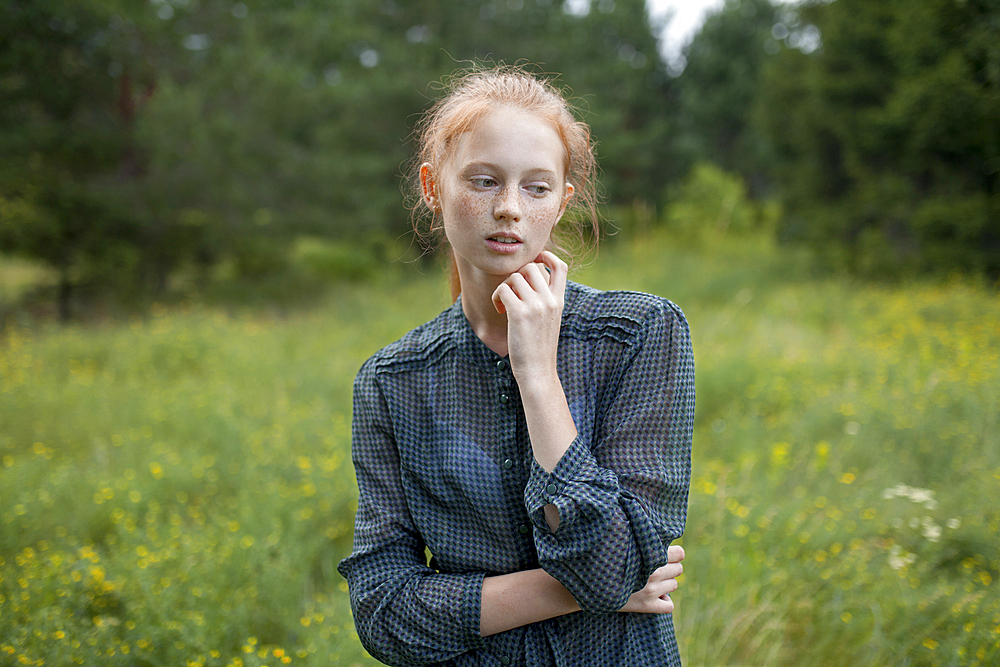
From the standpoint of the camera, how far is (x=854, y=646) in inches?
80.3

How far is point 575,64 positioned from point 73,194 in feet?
33.9

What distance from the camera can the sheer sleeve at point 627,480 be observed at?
3.11 ft

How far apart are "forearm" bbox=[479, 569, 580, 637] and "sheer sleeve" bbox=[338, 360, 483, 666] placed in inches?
0.8

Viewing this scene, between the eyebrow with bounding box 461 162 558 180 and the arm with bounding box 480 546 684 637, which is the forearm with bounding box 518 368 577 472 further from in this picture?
the eyebrow with bounding box 461 162 558 180

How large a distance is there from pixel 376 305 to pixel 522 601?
964 cm

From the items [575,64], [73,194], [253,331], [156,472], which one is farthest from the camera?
[575,64]

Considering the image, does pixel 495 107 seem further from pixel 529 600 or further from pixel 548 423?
pixel 529 600

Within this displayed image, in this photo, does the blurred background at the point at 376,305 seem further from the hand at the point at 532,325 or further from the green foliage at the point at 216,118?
the hand at the point at 532,325

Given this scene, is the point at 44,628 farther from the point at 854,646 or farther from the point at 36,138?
the point at 36,138

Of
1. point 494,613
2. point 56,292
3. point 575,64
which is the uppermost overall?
point 575,64

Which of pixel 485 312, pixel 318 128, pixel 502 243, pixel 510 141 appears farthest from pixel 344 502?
pixel 318 128

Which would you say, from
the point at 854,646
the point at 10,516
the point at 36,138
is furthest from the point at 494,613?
the point at 36,138

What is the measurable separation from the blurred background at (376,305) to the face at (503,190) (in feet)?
1.22

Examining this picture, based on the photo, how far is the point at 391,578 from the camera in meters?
1.12
